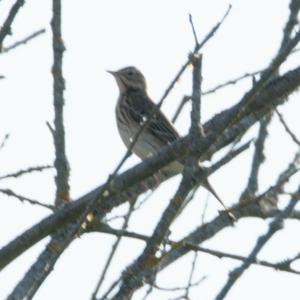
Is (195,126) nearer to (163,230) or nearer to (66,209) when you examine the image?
(163,230)

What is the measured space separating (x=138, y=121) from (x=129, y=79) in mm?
2391

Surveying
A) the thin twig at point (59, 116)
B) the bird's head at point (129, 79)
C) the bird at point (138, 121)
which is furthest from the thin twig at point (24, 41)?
the bird's head at point (129, 79)

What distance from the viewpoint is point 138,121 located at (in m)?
13.1

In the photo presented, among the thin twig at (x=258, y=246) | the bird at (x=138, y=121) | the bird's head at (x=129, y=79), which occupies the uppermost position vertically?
the bird's head at (x=129, y=79)

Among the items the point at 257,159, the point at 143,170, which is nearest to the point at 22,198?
the point at 143,170

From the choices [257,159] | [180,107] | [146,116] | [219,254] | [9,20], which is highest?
[146,116]

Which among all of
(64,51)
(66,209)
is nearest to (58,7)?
(64,51)

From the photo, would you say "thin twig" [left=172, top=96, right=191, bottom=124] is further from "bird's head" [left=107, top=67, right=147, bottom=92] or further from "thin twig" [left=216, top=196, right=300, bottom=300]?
"bird's head" [left=107, top=67, right=147, bottom=92]

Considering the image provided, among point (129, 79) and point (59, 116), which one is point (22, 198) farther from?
point (129, 79)

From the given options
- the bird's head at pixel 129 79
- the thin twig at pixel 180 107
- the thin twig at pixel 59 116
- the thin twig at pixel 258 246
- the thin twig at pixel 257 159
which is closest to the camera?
the thin twig at pixel 258 246

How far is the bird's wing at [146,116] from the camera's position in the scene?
12711 millimetres

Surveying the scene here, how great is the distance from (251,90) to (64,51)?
7.57 feet

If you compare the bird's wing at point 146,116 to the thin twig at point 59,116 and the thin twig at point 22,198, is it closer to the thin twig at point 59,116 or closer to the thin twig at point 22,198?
the thin twig at point 59,116

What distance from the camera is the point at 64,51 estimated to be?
21.5 feet
